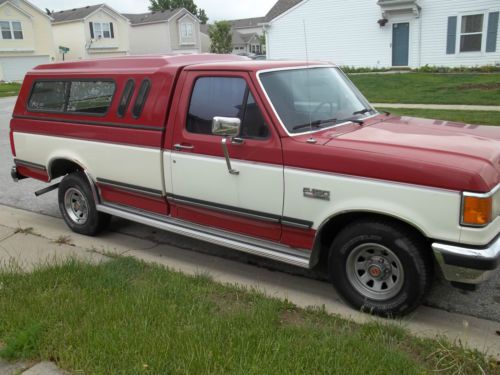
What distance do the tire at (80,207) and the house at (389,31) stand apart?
57.4ft

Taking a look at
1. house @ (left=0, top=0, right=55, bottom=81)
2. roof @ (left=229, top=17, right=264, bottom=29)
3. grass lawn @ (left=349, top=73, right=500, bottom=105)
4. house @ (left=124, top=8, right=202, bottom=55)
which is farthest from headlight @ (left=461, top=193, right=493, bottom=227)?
roof @ (left=229, top=17, right=264, bottom=29)

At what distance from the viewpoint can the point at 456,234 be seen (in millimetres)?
3398

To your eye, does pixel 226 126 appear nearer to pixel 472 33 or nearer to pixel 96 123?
Result: pixel 96 123

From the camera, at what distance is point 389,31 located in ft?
82.5

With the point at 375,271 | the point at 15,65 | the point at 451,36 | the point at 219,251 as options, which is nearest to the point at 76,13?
the point at 15,65

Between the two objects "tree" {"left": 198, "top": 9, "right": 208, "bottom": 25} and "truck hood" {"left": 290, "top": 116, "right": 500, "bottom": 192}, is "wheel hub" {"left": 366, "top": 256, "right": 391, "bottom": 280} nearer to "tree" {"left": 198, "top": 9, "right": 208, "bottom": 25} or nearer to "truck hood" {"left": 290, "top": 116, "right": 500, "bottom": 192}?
"truck hood" {"left": 290, "top": 116, "right": 500, "bottom": 192}

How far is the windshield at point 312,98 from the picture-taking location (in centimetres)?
430

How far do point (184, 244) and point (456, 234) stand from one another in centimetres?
308

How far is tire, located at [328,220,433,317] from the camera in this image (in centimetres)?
365

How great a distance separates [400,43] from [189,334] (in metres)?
24.3

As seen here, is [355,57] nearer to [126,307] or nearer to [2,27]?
[126,307]

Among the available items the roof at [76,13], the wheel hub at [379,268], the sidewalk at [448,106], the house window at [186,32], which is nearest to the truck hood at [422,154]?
the wheel hub at [379,268]

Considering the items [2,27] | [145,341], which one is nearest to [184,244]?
[145,341]

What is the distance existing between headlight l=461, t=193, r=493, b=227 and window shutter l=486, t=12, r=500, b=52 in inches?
867
